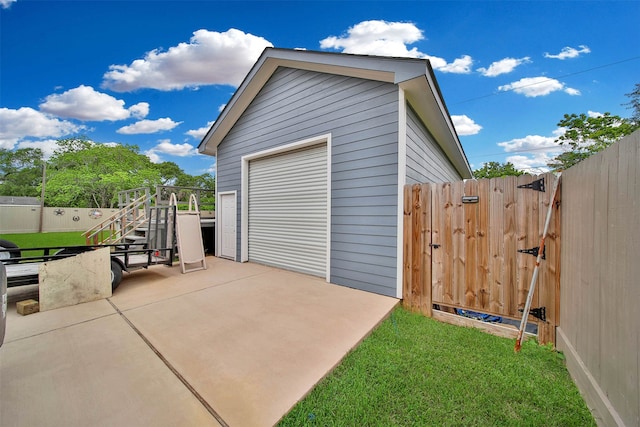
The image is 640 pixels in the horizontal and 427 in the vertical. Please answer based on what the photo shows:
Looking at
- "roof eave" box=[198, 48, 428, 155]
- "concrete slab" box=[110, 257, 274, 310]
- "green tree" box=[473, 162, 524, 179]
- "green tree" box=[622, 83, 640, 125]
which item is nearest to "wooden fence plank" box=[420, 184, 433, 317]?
"roof eave" box=[198, 48, 428, 155]

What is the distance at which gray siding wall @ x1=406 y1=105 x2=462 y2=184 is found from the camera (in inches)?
159

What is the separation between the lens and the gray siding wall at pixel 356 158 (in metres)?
3.78

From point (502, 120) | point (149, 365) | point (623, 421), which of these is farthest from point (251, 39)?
point (502, 120)

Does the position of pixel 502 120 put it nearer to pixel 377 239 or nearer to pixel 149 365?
pixel 377 239

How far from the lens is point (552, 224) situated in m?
2.56

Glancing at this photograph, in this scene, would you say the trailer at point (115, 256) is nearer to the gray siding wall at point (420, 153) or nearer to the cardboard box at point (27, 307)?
the cardboard box at point (27, 307)

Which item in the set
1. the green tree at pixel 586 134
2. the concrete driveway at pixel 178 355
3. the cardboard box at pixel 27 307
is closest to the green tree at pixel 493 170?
the green tree at pixel 586 134

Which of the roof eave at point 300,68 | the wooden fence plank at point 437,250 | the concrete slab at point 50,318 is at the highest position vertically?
the roof eave at point 300,68

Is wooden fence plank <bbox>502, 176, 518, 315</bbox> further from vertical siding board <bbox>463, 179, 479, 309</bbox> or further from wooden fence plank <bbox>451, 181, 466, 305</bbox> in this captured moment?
wooden fence plank <bbox>451, 181, 466, 305</bbox>

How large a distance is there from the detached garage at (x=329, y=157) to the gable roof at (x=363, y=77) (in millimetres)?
21

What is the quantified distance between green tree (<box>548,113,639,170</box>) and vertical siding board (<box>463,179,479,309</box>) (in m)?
17.6

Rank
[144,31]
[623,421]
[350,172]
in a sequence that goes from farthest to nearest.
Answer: [144,31]
[350,172]
[623,421]

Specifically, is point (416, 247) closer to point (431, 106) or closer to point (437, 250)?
point (437, 250)

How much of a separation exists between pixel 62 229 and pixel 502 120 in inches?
1235
